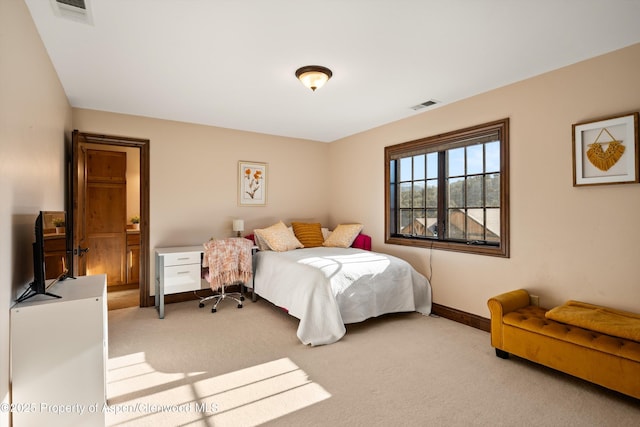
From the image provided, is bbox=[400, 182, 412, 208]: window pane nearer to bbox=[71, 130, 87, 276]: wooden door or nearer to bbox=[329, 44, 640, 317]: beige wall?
bbox=[329, 44, 640, 317]: beige wall

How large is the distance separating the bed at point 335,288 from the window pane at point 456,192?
0.94 meters

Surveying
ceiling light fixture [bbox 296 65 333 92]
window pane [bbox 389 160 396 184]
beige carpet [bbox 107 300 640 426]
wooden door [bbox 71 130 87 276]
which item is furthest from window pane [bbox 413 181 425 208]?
wooden door [bbox 71 130 87 276]

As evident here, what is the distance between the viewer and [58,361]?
179 centimetres

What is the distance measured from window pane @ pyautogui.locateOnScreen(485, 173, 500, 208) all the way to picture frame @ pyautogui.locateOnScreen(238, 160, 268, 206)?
10.4 ft

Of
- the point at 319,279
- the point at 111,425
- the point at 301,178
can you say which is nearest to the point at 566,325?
the point at 319,279

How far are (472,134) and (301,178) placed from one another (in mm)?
2881

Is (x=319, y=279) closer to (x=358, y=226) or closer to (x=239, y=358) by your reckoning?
(x=239, y=358)

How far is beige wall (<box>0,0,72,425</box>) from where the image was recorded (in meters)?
1.62

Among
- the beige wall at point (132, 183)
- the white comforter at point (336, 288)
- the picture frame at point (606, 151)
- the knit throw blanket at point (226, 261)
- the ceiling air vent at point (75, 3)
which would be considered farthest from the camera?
the beige wall at point (132, 183)

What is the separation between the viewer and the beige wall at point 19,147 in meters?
1.62

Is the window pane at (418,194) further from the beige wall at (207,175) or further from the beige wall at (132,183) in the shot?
the beige wall at (132,183)

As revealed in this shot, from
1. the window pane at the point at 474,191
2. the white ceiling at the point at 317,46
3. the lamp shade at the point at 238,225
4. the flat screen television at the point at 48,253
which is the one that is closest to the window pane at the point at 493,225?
the window pane at the point at 474,191

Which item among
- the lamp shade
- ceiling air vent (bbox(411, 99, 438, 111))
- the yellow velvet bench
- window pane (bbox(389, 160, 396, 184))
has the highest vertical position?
ceiling air vent (bbox(411, 99, 438, 111))

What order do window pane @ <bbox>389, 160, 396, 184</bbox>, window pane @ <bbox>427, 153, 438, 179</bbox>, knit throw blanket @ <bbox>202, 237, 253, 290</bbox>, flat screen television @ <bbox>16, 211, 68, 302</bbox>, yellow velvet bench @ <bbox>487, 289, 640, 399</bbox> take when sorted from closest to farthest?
flat screen television @ <bbox>16, 211, 68, 302</bbox> < yellow velvet bench @ <bbox>487, 289, 640, 399</bbox> < knit throw blanket @ <bbox>202, 237, 253, 290</bbox> < window pane @ <bbox>427, 153, 438, 179</bbox> < window pane @ <bbox>389, 160, 396, 184</bbox>
